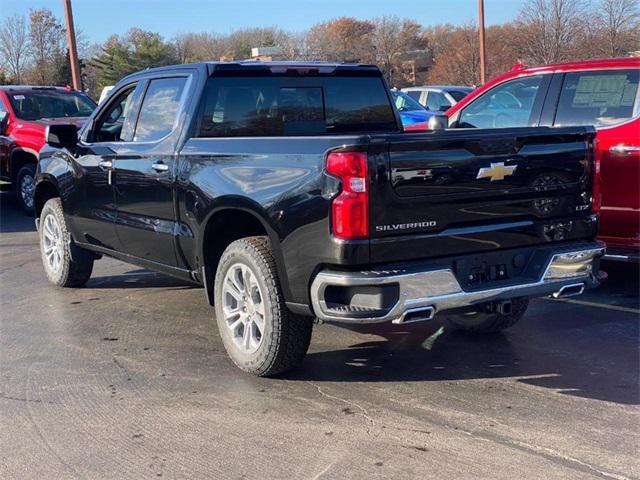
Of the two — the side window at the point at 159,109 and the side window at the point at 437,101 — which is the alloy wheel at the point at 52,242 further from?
the side window at the point at 437,101

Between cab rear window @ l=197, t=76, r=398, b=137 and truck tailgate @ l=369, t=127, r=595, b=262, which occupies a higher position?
cab rear window @ l=197, t=76, r=398, b=137

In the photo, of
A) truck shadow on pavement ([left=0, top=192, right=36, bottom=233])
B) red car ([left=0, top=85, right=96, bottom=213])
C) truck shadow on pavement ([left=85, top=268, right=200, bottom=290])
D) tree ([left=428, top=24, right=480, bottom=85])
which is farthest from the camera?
tree ([left=428, top=24, right=480, bottom=85])

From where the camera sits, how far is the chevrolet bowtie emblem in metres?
4.35

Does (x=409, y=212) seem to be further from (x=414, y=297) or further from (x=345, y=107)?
(x=345, y=107)

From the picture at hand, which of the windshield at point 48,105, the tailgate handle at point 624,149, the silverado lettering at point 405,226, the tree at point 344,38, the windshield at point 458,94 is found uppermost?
the tree at point 344,38

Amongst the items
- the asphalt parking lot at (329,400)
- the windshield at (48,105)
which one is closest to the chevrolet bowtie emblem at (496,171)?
the asphalt parking lot at (329,400)

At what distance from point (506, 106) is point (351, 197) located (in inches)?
152

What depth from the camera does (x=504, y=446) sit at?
3.84 metres

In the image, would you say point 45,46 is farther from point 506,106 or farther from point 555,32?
point 506,106

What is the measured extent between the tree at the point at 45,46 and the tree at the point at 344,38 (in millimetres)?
12607

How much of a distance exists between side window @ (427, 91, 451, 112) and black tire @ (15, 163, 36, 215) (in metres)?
9.52

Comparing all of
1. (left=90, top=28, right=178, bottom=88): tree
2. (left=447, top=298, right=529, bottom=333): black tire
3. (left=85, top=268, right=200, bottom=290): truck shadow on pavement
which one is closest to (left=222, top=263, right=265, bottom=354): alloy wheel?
(left=447, top=298, right=529, bottom=333): black tire

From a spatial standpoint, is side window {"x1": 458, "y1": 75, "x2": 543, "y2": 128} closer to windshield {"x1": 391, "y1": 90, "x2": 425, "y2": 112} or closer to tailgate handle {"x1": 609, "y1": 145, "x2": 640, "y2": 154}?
tailgate handle {"x1": 609, "y1": 145, "x2": 640, "y2": 154}

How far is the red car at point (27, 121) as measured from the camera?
12.2 metres
